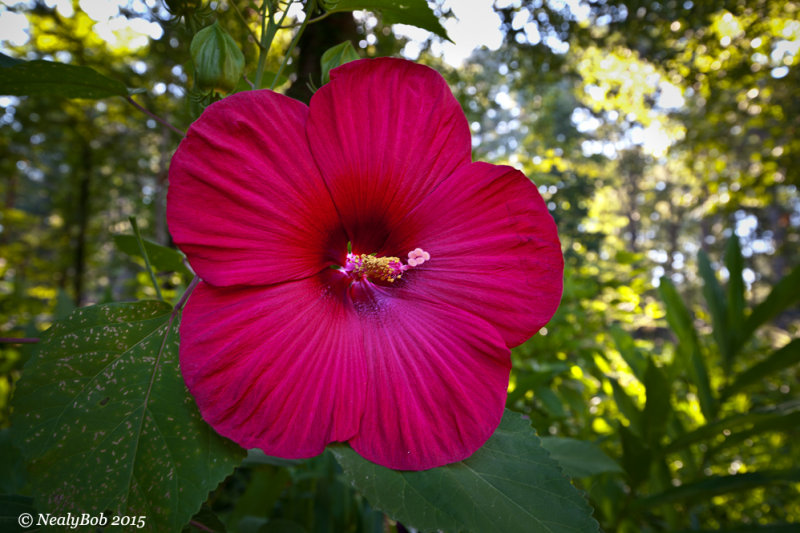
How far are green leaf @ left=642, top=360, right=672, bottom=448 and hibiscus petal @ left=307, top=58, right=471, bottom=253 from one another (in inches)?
46.3

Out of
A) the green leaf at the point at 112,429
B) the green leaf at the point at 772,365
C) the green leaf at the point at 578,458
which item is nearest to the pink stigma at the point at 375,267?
the green leaf at the point at 112,429

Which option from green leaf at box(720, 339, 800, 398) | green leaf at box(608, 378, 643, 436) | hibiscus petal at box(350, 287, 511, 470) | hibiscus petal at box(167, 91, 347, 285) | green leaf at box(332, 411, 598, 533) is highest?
green leaf at box(720, 339, 800, 398)

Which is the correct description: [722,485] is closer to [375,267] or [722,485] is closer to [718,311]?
[718,311]

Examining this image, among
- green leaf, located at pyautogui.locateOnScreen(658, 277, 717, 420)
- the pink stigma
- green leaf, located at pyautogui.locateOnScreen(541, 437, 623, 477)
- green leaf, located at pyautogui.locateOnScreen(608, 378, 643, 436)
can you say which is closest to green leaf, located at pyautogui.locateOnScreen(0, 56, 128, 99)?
the pink stigma

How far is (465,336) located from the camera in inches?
20.0

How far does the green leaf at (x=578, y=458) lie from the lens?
94 centimetres

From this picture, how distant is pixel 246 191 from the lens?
0.46m

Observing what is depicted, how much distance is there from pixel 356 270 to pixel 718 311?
177 cm

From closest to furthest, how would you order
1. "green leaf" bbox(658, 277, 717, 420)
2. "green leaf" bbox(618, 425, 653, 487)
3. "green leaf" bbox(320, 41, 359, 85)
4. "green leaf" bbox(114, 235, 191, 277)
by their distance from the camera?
"green leaf" bbox(320, 41, 359, 85) < "green leaf" bbox(114, 235, 191, 277) < "green leaf" bbox(618, 425, 653, 487) < "green leaf" bbox(658, 277, 717, 420)

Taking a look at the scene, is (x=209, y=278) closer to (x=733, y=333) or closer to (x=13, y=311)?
(x=733, y=333)

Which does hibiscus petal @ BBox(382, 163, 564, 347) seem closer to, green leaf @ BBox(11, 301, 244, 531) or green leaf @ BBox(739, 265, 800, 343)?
green leaf @ BBox(11, 301, 244, 531)

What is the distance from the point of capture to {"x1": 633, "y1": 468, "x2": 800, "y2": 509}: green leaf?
3.49 ft

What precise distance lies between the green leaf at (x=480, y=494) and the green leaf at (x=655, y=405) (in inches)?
40.8

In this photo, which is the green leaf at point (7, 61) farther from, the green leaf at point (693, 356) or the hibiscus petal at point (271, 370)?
the green leaf at point (693, 356)
